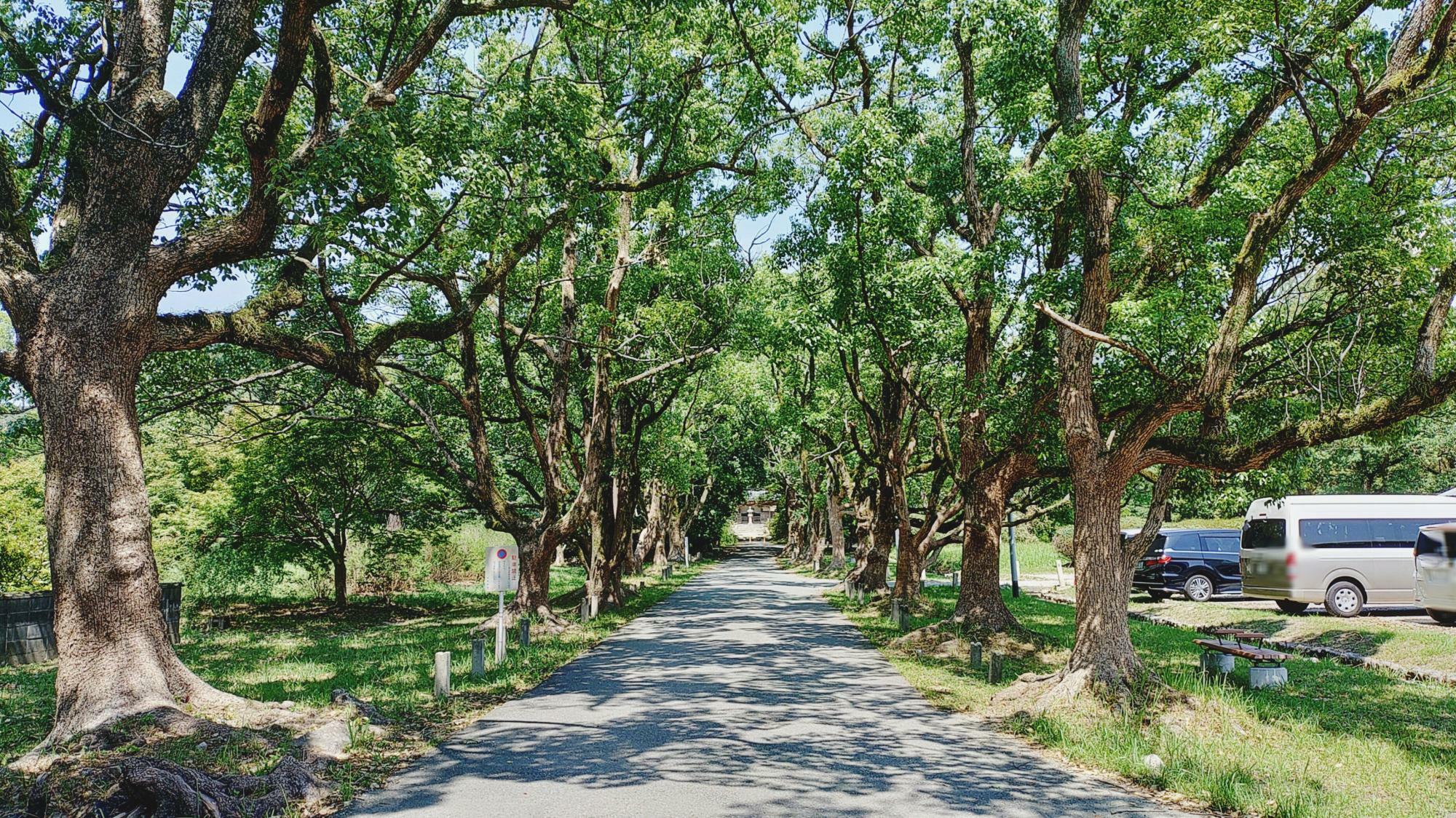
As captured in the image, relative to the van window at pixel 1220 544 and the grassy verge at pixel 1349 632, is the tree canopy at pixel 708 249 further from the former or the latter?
the van window at pixel 1220 544

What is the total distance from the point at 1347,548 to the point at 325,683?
18.5 metres

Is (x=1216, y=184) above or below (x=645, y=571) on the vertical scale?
above

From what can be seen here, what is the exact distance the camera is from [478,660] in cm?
1055

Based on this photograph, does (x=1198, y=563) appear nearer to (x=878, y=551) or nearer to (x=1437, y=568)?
(x=878, y=551)

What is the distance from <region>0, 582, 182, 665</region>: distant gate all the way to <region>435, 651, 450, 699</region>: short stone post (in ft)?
20.7

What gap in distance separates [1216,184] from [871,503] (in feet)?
52.9

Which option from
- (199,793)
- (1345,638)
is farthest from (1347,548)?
(199,793)

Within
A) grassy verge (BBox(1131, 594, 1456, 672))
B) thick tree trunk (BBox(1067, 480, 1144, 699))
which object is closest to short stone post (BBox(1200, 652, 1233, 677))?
thick tree trunk (BBox(1067, 480, 1144, 699))

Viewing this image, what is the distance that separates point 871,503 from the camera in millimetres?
24594

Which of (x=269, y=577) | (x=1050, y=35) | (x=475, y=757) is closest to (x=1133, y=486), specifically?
(x=1050, y=35)

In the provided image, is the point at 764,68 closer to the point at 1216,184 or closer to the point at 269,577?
the point at 1216,184

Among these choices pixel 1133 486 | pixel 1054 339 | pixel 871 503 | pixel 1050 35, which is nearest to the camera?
pixel 1054 339

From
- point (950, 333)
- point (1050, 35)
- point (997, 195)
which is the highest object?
point (1050, 35)

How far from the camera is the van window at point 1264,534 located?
56.3 feet
